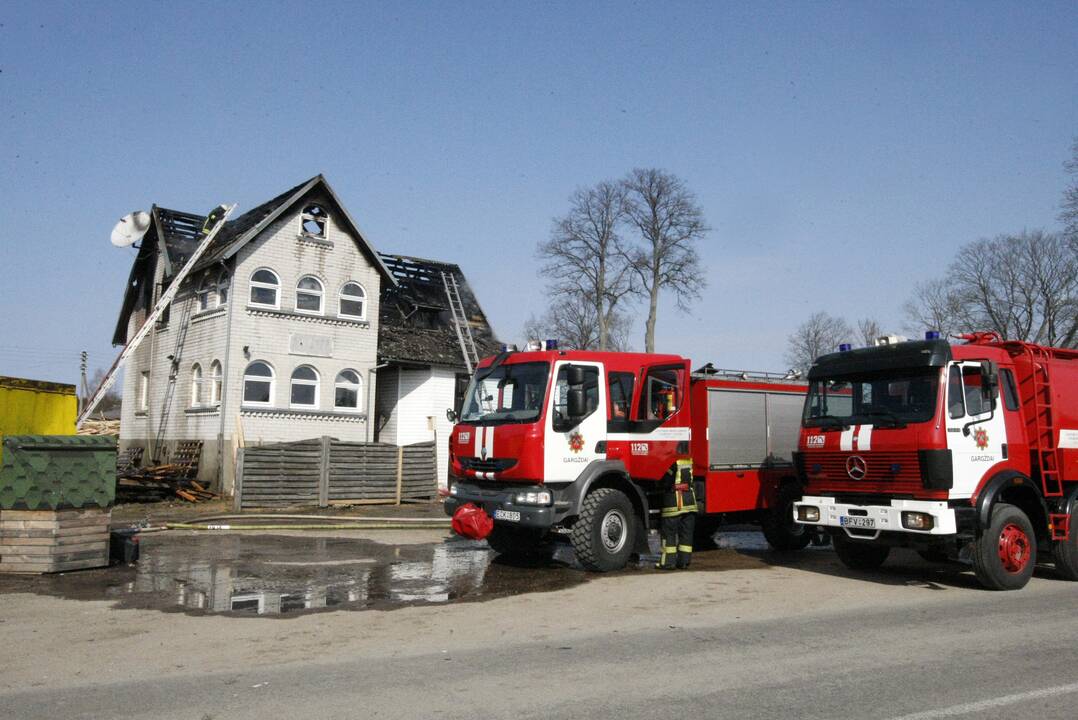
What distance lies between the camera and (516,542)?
41.9 feet

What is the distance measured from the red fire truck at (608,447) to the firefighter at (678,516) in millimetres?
301

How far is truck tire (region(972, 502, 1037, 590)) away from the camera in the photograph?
387 inches

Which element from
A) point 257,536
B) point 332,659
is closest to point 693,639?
point 332,659

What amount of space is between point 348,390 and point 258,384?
2912mm

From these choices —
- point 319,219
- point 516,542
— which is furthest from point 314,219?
point 516,542

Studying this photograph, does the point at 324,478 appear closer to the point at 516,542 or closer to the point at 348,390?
the point at 348,390

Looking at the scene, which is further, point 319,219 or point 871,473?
point 319,219

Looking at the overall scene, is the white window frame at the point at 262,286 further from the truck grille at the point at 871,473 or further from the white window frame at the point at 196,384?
the truck grille at the point at 871,473

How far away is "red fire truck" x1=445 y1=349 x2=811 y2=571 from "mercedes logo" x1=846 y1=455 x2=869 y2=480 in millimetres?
2396

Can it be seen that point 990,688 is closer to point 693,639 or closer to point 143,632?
point 693,639

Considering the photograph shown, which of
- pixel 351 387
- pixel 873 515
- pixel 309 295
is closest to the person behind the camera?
pixel 873 515

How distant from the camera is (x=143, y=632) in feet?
25.1

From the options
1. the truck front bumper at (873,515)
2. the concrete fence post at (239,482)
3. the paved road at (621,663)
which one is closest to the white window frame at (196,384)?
the concrete fence post at (239,482)

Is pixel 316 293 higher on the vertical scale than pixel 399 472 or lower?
higher
